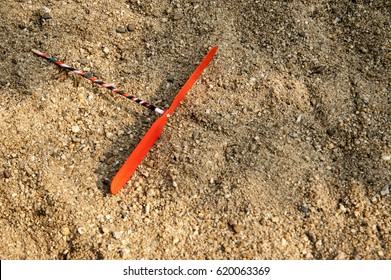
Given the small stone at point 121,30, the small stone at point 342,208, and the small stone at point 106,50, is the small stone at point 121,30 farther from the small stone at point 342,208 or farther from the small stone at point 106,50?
the small stone at point 342,208

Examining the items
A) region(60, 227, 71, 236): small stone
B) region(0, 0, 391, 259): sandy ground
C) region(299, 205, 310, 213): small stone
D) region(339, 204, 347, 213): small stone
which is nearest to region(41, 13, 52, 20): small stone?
region(0, 0, 391, 259): sandy ground

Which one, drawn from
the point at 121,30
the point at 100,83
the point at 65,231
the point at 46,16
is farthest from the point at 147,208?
the point at 46,16

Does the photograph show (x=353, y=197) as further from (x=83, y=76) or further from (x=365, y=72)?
(x=83, y=76)

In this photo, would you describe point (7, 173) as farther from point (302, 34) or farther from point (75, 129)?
point (302, 34)

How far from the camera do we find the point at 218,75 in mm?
1860

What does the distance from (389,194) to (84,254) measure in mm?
1014

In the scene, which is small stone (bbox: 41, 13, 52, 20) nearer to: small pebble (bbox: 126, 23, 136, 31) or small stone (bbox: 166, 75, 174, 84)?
small pebble (bbox: 126, 23, 136, 31)

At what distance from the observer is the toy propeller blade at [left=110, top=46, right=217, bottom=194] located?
1606mm

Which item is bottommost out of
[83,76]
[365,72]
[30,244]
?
[30,244]

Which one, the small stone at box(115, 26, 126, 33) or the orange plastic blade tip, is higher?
the small stone at box(115, 26, 126, 33)

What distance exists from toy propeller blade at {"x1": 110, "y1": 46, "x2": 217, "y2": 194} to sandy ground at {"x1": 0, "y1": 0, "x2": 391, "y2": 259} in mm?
37

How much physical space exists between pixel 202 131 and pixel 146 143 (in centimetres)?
21

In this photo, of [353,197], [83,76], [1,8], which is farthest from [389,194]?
[1,8]

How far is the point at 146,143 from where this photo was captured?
5.47 feet
